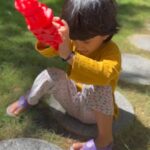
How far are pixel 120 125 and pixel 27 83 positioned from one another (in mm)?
635

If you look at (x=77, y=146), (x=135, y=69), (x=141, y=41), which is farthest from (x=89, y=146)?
(x=141, y=41)

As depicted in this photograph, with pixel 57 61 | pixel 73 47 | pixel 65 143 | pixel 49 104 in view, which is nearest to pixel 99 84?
pixel 73 47

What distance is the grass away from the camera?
225 cm

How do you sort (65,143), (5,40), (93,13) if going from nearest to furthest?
(93,13), (65,143), (5,40)

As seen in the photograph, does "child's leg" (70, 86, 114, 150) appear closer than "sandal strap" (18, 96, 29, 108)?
Yes

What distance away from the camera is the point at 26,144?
2.11 metres

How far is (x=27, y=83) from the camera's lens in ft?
8.66

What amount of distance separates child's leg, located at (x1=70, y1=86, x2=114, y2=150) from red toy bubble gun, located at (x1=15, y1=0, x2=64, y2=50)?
42cm

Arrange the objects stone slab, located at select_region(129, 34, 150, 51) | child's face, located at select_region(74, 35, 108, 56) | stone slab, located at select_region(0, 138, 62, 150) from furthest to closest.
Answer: stone slab, located at select_region(129, 34, 150, 51), stone slab, located at select_region(0, 138, 62, 150), child's face, located at select_region(74, 35, 108, 56)

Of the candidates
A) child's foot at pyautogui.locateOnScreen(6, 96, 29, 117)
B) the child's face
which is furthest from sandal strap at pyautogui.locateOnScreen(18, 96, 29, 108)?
the child's face

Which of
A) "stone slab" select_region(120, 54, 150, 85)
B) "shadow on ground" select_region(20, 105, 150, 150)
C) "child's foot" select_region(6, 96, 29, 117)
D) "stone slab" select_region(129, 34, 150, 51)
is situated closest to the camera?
"shadow on ground" select_region(20, 105, 150, 150)

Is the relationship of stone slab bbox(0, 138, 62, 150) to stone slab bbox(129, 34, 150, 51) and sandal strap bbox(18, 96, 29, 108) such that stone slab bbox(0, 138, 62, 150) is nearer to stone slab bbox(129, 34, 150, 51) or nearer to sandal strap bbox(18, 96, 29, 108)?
sandal strap bbox(18, 96, 29, 108)

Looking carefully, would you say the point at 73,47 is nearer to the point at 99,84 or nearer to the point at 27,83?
the point at 99,84

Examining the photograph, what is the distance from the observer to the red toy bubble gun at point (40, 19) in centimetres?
162
